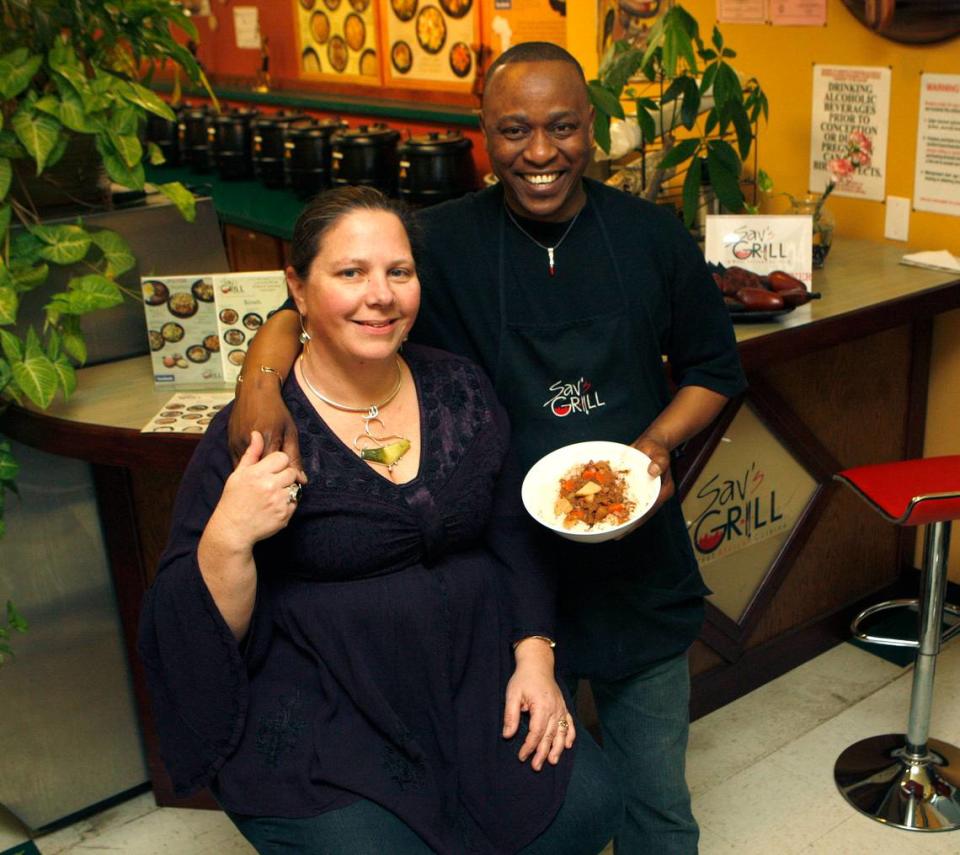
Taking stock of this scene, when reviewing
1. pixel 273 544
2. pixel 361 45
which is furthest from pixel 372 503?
pixel 361 45

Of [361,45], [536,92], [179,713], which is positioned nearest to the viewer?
[179,713]

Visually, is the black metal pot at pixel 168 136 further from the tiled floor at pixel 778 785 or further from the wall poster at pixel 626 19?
the tiled floor at pixel 778 785

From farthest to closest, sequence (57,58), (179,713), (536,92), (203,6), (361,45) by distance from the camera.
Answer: (203,6) → (361,45) → (57,58) → (536,92) → (179,713)

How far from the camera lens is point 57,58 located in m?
2.28

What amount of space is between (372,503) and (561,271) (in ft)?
1.68

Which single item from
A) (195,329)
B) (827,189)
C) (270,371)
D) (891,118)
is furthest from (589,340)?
(891,118)

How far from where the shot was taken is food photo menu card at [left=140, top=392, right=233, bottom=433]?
2301 mm

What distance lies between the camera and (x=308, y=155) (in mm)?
5039

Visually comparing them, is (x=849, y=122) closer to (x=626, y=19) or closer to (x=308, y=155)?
(x=626, y=19)

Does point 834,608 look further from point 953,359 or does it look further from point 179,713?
point 179,713

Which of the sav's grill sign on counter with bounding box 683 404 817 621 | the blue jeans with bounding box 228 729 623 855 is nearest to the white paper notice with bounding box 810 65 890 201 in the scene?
the sav's grill sign on counter with bounding box 683 404 817 621

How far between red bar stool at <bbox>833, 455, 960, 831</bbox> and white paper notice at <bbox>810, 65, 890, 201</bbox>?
116cm

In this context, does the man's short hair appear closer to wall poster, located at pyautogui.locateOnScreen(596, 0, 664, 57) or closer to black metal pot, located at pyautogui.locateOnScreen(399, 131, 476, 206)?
wall poster, located at pyautogui.locateOnScreen(596, 0, 664, 57)

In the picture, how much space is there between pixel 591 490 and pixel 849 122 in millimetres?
2189
